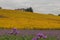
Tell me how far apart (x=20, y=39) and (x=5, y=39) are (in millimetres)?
368

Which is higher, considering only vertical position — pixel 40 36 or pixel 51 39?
pixel 40 36

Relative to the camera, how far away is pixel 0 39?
24.5ft

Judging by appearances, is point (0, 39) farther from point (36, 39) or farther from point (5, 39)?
point (36, 39)

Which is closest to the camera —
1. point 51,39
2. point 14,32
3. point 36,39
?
point 36,39

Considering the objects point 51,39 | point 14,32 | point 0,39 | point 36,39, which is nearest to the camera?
point 36,39

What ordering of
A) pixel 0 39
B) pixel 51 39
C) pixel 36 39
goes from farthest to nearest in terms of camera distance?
1. pixel 51 39
2. pixel 0 39
3. pixel 36 39

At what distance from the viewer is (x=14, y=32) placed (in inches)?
276

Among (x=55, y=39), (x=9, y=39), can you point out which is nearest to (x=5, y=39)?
(x=9, y=39)

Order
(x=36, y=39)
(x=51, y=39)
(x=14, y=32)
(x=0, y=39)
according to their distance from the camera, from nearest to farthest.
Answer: (x=36, y=39) → (x=14, y=32) → (x=0, y=39) → (x=51, y=39)

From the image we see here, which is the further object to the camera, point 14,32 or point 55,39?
point 55,39

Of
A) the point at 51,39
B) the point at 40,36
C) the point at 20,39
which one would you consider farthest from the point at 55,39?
the point at 40,36

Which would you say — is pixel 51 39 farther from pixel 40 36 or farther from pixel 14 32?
pixel 40 36

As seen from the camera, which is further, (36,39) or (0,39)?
(0,39)

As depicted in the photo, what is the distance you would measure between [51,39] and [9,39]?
1.33 m
